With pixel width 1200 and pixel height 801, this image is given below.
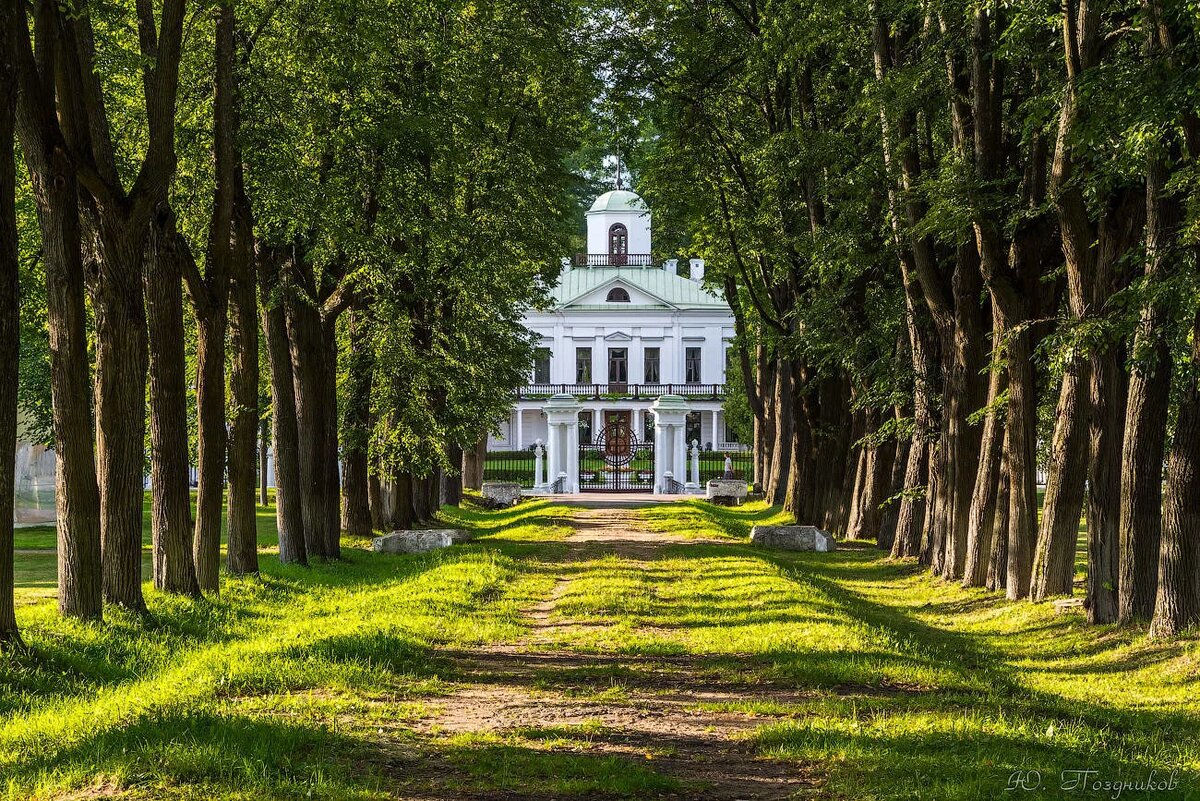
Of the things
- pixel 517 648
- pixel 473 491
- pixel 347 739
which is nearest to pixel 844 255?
pixel 517 648

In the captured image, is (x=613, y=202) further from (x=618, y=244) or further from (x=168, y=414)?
(x=168, y=414)

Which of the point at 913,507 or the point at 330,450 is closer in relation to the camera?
the point at 330,450

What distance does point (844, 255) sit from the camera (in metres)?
18.9

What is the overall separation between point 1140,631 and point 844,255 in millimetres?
8527

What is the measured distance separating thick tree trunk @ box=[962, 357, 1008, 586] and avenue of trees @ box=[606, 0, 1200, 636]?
3 cm

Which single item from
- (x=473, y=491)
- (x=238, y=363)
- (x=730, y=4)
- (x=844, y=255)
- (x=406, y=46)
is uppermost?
(x=730, y=4)

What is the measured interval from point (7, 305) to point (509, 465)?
50.1m

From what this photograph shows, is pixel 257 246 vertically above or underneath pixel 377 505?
above

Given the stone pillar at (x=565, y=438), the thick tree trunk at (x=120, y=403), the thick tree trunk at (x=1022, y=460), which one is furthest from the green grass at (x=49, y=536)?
the stone pillar at (x=565, y=438)

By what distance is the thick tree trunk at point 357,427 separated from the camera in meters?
21.4

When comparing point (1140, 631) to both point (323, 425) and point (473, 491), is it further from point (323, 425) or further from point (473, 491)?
point (473, 491)

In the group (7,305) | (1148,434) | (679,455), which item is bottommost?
(679,455)

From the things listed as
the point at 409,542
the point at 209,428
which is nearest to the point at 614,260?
the point at 409,542

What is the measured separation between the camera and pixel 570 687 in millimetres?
8344
